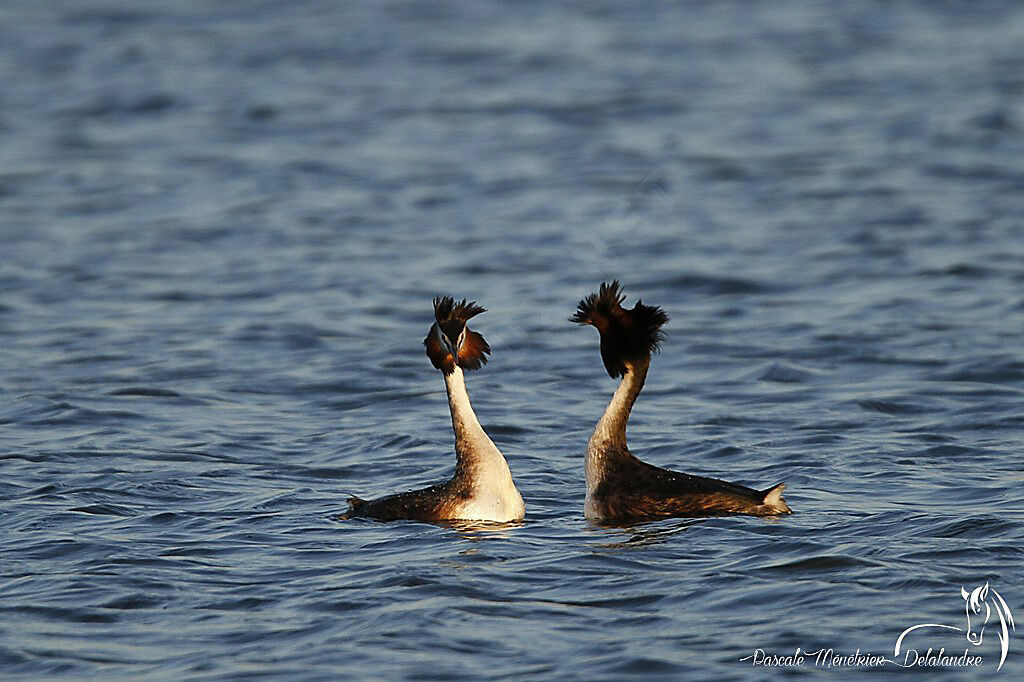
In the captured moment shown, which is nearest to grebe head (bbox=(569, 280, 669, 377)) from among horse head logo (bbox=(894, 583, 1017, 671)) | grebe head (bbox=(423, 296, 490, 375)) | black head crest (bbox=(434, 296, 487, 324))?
grebe head (bbox=(423, 296, 490, 375))

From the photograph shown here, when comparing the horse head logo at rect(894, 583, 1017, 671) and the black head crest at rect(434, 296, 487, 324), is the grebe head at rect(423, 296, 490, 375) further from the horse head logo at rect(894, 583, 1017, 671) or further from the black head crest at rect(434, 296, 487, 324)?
the horse head logo at rect(894, 583, 1017, 671)

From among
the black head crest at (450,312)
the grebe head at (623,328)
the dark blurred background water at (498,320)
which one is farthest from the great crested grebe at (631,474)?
the black head crest at (450,312)

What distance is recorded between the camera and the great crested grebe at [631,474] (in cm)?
986

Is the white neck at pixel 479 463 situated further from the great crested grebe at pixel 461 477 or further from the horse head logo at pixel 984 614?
the horse head logo at pixel 984 614

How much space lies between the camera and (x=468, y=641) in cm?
814

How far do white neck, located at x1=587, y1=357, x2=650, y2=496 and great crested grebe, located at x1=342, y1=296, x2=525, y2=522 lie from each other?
1.74 ft

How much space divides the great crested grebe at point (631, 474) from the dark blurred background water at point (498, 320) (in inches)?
7.2

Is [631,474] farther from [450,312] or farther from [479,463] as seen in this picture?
[450,312]

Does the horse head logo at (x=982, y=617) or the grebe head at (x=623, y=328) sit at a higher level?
the grebe head at (x=623, y=328)

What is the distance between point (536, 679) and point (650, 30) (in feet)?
79.7

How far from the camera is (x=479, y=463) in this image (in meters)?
10.0

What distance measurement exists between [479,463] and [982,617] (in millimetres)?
3124

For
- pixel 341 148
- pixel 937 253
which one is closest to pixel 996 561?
pixel 937 253

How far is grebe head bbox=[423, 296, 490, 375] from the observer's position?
10.1m
